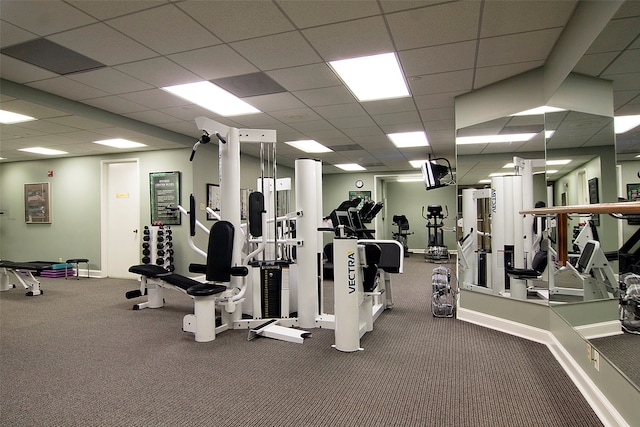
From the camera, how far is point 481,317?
13.1ft

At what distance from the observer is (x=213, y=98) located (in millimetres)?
4570

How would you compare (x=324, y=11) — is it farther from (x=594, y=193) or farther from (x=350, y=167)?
(x=350, y=167)

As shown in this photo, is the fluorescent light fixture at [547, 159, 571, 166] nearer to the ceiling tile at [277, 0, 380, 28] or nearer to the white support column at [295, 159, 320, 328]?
the ceiling tile at [277, 0, 380, 28]

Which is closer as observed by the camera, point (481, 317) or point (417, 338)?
point (417, 338)

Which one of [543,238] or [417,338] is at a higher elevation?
[543,238]

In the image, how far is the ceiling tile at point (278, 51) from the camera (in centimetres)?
309

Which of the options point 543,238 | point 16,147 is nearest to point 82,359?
point 543,238

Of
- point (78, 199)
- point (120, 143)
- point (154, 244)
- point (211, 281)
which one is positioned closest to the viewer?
point (211, 281)

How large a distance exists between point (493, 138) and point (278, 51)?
8.38 feet

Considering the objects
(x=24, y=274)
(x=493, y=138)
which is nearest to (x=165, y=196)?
(x=24, y=274)

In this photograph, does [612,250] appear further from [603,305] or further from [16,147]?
[16,147]

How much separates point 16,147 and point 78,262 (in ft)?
7.68

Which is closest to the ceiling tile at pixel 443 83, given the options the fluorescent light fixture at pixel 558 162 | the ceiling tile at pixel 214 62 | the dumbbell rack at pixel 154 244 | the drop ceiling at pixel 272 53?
the drop ceiling at pixel 272 53

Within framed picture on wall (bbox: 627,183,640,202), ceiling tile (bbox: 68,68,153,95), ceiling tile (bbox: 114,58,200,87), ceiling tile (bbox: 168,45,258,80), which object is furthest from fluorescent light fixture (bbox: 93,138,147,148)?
framed picture on wall (bbox: 627,183,640,202)
